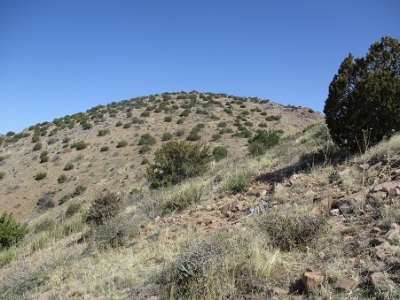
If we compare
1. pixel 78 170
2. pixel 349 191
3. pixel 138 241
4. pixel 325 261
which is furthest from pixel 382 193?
pixel 78 170

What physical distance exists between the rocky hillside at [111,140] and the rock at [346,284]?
1642 centimetres

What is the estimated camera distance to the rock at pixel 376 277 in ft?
9.14

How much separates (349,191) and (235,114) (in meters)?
32.4

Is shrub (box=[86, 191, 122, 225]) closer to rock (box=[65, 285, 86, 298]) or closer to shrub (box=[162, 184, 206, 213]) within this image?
shrub (box=[162, 184, 206, 213])

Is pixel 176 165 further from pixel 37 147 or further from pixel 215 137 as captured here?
pixel 37 147

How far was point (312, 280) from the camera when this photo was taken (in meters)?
3.04

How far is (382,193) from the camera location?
4.49 metres

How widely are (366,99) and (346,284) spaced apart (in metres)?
5.43

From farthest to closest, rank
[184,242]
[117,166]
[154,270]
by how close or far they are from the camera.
Answer: [117,166]
[184,242]
[154,270]

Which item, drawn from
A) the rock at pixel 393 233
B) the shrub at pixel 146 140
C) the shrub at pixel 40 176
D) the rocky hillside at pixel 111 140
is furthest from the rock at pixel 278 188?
the shrub at pixel 40 176

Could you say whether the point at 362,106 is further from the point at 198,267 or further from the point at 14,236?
the point at 14,236

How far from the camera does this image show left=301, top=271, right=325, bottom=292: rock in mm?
3014

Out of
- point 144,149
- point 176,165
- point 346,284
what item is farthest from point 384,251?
point 144,149

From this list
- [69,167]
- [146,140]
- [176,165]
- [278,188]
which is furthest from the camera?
[146,140]
